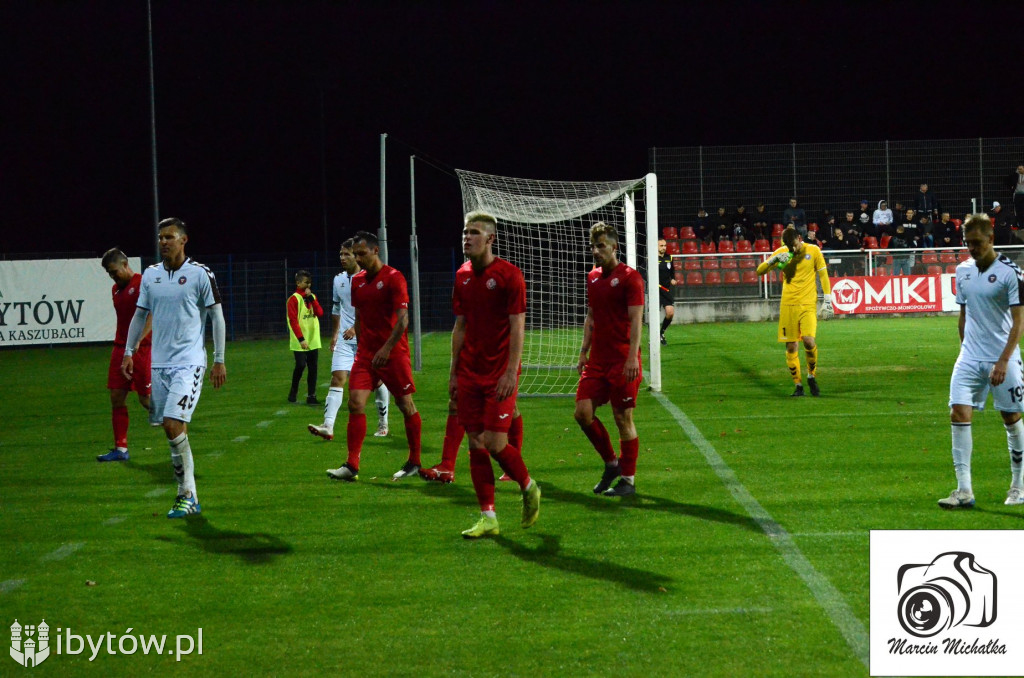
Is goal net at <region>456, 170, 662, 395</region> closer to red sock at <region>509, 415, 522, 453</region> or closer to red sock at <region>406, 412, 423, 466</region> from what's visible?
red sock at <region>406, 412, 423, 466</region>

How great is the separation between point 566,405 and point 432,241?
92.4 ft

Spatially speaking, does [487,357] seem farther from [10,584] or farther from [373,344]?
[10,584]

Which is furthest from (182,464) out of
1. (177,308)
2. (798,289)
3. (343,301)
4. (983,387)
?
(798,289)

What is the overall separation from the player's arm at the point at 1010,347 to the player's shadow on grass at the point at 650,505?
1.73 metres

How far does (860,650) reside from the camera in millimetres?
4520

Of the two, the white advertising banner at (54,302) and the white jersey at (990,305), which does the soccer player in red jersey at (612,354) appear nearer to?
the white jersey at (990,305)

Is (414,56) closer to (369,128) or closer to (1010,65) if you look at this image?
(369,128)

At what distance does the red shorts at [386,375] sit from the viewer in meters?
8.87

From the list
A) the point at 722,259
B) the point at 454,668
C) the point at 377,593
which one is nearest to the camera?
the point at 454,668

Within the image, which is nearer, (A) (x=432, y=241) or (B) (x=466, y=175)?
(B) (x=466, y=175)

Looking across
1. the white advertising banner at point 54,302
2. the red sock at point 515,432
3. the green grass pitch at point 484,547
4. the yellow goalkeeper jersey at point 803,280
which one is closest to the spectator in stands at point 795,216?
the yellow goalkeeper jersey at point 803,280

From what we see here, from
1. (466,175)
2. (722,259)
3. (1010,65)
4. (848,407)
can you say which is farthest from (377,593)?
(1010,65)

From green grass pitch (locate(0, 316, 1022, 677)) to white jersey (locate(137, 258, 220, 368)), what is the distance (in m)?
1.13

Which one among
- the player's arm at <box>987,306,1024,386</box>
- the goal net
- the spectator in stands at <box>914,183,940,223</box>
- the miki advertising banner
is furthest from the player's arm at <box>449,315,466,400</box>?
the spectator in stands at <box>914,183,940,223</box>
